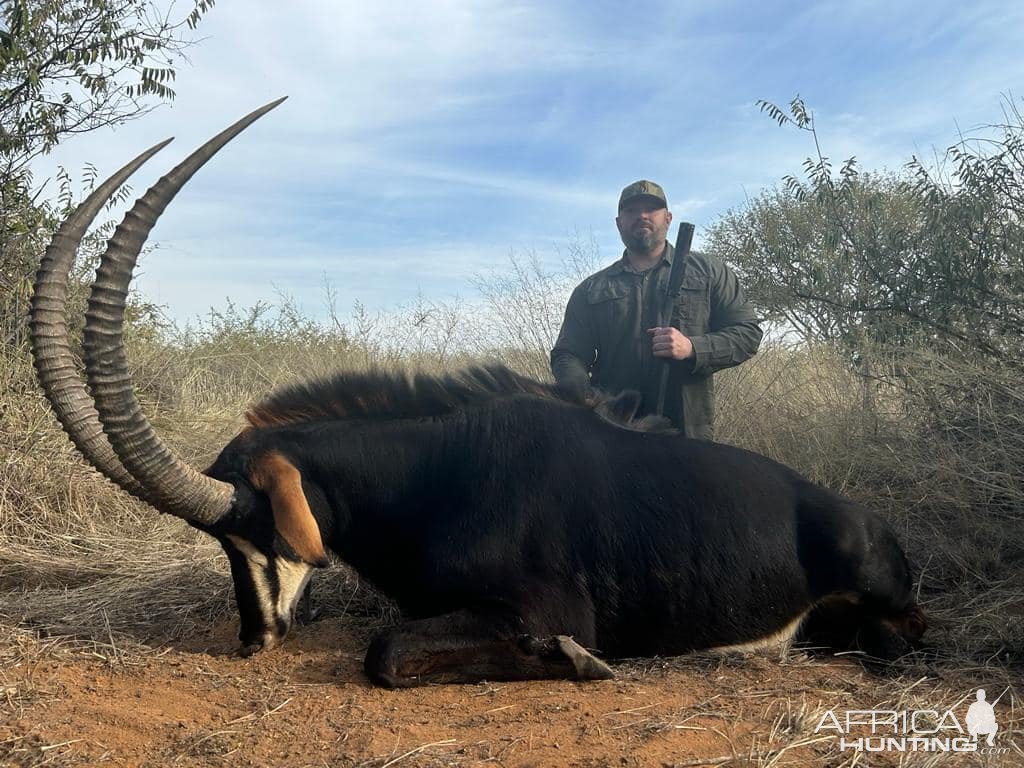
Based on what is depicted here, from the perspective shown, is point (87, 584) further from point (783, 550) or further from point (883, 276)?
point (883, 276)

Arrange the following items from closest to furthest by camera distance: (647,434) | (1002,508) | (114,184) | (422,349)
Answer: (114,184)
(647,434)
(1002,508)
(422,349)

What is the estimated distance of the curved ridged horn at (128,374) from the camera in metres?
2.91

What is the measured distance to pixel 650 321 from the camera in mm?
5801

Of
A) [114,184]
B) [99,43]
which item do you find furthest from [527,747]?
[99,43]

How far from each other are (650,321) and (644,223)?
2.31ft

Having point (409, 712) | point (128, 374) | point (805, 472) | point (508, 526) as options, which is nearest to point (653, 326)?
point (805, 472)

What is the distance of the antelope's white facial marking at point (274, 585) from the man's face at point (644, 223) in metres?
3.43

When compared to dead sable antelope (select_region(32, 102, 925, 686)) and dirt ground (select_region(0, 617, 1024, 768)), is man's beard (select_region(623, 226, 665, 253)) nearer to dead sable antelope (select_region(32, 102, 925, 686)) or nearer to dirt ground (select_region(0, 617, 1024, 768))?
dead sable antelope (select_region(32, 102, 925, 686))

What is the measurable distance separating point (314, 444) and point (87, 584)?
7.74ft

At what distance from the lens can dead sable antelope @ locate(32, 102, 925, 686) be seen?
3.31 metres

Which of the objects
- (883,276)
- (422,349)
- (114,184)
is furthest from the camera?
(422,349)

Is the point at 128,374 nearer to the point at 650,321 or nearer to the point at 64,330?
the point at 64,330

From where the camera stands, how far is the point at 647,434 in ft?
13.2

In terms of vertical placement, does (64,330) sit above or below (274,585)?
above
